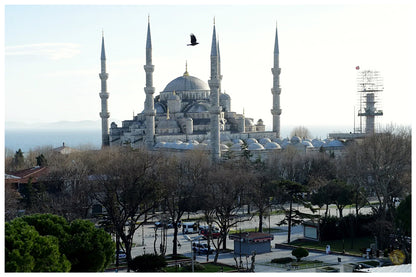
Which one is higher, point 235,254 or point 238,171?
point 238,171

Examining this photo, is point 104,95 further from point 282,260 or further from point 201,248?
point 282,260

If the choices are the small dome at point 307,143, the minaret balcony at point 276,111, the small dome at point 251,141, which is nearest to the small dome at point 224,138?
the small dome at point 251,141

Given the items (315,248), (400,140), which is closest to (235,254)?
(315,248)

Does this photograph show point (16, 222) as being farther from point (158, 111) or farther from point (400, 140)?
point (158, 111)

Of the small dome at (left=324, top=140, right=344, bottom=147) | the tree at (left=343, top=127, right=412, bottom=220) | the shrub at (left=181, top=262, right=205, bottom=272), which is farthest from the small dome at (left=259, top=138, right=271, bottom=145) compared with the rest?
the shrub at (left=181, top=262, right=205, bottom=272)

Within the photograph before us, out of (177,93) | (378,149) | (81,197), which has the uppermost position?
(177,93)

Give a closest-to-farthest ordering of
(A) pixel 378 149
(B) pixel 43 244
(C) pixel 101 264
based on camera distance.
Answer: (B) pixel 43 244
(C) pixel 101 264
(A) pixel 378 149
